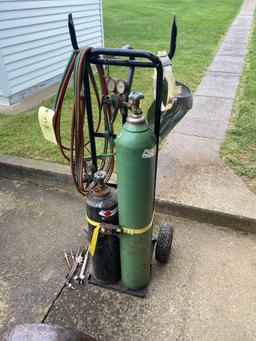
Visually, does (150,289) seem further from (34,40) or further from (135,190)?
(34,40)

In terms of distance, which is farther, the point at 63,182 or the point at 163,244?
the point at 63,182

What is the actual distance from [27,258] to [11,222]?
0.50 m

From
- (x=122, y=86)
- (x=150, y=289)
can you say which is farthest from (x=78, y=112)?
(x=150, y=289)

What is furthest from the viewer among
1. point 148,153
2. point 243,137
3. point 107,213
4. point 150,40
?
point 150,40

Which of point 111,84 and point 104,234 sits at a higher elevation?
point 111,84

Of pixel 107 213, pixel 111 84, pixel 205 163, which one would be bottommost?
pixel 205 163

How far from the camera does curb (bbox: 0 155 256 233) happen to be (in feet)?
8.55

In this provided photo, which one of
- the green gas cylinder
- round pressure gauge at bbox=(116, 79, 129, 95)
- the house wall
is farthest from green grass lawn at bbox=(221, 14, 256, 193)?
the house wall

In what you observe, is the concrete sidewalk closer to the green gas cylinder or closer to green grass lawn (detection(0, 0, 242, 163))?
green grass lawn (detection(0, 0, 242, 163))

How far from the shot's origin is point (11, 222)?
110 inches

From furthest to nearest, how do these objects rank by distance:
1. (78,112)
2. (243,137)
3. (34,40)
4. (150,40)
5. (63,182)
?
(150,40) < (34,40) < (243,137) < (63,182) < (78,112)

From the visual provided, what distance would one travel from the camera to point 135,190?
5.45 feet

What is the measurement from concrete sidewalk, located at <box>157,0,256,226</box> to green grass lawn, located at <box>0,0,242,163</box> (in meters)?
0.67

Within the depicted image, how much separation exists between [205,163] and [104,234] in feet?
5.77
